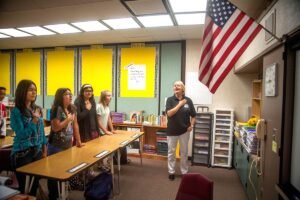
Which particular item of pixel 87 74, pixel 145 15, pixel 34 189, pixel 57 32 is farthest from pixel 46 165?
pixel 87 74

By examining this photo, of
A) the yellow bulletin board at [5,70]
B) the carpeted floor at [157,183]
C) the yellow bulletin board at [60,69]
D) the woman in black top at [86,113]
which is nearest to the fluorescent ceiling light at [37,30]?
the yellow bulletin board at [60,69]

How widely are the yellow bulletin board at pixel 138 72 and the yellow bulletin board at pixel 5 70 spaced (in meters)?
3.60

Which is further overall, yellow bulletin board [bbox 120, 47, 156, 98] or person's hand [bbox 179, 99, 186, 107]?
yellow bulletin board [bbox 120, 47, 156, 98]

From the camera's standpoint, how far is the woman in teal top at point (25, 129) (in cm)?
243

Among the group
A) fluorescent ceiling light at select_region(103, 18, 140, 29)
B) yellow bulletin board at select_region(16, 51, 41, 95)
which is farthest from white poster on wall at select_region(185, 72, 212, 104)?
yellow bulletin board at select_region(16, 51, 41, 95)

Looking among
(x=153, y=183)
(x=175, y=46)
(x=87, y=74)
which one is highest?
(x=175, y=46)

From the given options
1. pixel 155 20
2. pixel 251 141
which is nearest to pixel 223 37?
pixel 251 141

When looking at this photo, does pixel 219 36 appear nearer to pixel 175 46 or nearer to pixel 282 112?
pixel 282 112

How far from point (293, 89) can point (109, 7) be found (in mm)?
2528

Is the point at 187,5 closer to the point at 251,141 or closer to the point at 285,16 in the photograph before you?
the point at 285,16

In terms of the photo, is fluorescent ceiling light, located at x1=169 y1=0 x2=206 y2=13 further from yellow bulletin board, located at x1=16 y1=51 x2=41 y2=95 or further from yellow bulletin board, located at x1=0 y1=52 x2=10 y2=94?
yellow bulletin board, located at x1=0 y1=52 x2=10 y2=94

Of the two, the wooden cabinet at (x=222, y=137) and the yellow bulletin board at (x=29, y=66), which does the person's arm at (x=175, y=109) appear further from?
the yellow bulletin board at (x=29, y=66)

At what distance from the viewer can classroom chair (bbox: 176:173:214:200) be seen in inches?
70.2

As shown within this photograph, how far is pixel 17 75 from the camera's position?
655cm
